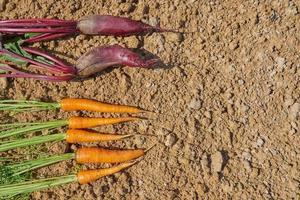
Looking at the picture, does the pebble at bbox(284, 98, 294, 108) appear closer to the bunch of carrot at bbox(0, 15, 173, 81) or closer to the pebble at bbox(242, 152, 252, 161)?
the pebble at bbox(242, 152, 252, 161)

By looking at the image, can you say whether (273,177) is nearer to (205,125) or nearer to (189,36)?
(205,125)

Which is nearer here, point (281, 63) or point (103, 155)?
point (103, 155)

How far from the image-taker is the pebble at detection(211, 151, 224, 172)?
126 inches

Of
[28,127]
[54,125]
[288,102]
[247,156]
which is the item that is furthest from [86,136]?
[288,102]

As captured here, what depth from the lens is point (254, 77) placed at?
3.35 metres

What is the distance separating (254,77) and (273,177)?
2.16ft

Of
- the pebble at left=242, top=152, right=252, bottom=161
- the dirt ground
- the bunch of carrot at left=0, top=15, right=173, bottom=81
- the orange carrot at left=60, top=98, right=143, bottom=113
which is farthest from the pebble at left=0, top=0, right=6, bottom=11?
the pebble at left=242, top=152, right=252, bottom=161

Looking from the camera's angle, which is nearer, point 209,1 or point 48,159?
point 48,159

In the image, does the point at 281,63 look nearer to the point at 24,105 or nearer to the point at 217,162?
the point at 217,162

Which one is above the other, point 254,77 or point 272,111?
point 254,77

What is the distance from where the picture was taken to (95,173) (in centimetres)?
320

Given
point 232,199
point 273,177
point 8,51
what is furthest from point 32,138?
point 273,177

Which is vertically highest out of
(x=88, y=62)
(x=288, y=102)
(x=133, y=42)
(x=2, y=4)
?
(x=2, y=4)

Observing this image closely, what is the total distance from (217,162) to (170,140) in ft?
1.07
